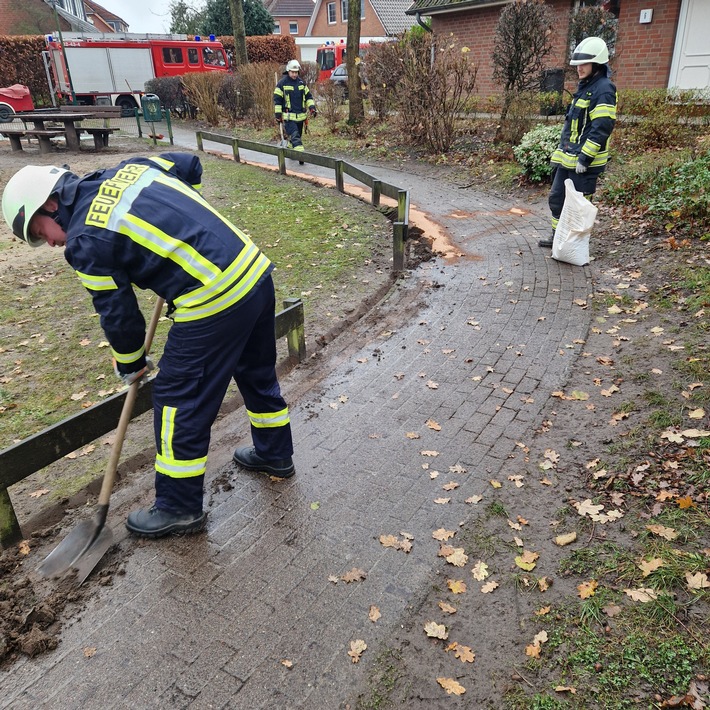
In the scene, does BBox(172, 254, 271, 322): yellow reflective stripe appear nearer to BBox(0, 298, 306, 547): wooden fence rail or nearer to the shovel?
the shovel

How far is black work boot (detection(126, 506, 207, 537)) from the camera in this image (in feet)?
10.7

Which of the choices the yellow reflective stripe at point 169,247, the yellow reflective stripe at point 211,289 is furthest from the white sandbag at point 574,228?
the yellow reflective stripe at point 169,247

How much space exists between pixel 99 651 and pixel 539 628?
197 centimetres

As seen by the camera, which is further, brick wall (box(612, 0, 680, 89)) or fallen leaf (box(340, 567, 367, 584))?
brick wall (box(612, 0, 680, 89))

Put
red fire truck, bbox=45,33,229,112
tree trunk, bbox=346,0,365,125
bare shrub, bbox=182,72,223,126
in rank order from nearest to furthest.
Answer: tree trunk, bbox=346,0,365,125
bare shrub, bbox=182,72,223,126
red fire truck, bbox=45,33,229,112

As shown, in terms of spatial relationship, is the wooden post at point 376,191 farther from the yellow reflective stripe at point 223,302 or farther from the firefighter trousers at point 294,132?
the yellow reflective stripe at point 223,302

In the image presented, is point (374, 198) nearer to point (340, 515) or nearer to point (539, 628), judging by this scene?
point (340, 515)

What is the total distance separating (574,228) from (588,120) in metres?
1.13

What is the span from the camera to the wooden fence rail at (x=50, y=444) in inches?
123

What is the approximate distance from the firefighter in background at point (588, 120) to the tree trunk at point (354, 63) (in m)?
10.8

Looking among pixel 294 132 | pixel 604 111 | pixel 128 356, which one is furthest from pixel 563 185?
pixel 294 132

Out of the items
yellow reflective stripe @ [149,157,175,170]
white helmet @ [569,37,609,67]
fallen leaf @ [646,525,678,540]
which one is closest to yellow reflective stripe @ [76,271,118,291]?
yellow reflective stripe @ [149,157,175,170]

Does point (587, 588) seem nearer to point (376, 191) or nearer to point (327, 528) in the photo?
point (327, 528)

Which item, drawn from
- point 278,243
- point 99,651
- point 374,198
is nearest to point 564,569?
point 99,651
